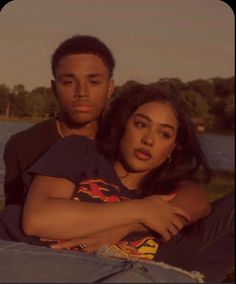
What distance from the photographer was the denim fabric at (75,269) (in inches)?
67.7

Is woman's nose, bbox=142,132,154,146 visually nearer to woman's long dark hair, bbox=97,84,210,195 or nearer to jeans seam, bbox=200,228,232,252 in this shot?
woman's long dark hair, bbox=97,84,210,195

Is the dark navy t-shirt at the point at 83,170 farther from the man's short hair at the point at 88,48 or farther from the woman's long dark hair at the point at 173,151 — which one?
the man's short hair at the point at 88,48

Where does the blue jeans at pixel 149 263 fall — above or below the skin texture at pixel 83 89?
below

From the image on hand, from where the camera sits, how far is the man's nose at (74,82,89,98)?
2.50 meters

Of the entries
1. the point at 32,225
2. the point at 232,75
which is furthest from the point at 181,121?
the point at 32,225

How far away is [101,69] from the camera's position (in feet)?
8.37

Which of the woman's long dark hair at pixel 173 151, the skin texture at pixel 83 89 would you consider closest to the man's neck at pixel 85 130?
the skin texture at pixel 83 89

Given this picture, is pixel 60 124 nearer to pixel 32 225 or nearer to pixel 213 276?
pixel 32 225

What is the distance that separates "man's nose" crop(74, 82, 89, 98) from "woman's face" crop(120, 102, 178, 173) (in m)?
0.27

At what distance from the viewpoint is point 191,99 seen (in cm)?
242

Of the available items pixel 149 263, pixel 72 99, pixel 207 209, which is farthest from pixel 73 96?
pixel 149 263

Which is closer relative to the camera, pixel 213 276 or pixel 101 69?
pixel 213 276

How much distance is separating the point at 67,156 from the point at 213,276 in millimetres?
701

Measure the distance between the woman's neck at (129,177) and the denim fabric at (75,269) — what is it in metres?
0.51
